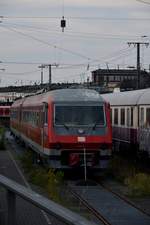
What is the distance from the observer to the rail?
14.5ft

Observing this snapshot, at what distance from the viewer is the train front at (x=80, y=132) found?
19.3 meters

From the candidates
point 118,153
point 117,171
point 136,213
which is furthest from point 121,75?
point 136,213

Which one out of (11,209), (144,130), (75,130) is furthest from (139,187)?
(11,209)

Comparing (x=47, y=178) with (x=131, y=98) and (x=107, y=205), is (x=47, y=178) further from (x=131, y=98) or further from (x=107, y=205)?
(x=131, y=98)

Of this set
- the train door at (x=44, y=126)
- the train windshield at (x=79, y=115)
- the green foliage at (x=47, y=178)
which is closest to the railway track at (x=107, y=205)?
the green foliage at (x=47, y=178)

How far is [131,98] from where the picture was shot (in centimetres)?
2647

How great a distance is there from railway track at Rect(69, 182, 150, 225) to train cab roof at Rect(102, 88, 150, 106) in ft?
20.3

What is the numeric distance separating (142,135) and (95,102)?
10.2ft

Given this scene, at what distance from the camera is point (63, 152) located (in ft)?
63.5

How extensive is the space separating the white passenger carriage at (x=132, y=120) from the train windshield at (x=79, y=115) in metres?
2.15

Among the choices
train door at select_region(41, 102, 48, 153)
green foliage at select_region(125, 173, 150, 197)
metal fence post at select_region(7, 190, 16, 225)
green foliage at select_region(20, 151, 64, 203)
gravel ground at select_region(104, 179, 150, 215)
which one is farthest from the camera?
train door at select_region(41, 102, 48, 153)

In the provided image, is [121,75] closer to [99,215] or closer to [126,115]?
[126,115]

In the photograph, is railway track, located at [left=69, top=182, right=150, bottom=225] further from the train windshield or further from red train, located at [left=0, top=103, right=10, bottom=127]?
red train, located at [left=0, top=103, right=10, bottom=127]

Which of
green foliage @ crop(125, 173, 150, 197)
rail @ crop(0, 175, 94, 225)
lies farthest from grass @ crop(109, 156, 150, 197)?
rail @ crop(0, 175, 94, 225)
